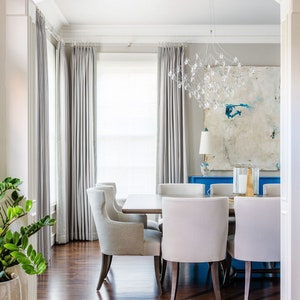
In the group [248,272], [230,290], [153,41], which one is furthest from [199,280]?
[153,41]

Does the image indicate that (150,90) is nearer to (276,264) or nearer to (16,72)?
(276,264)

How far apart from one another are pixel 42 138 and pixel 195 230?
2231 millimetres

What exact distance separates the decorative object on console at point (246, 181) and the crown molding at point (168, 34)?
8.54ft

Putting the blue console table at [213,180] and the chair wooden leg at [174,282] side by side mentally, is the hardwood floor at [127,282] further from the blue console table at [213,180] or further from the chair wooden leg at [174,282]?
the blue console table at [213,180]

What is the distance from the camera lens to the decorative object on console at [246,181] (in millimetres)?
4543

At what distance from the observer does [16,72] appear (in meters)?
3.08

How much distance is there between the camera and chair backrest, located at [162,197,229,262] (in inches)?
141

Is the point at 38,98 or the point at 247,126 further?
the point at 247,126

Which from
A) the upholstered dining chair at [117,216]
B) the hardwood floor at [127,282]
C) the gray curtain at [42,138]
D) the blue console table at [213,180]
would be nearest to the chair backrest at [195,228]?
the hardwood floor at [127,282]

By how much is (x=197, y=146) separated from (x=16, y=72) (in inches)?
153

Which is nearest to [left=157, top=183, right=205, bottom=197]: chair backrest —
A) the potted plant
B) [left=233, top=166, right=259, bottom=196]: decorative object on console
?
[left=233, top=166, right=259, bottom=196]: decorative object on console

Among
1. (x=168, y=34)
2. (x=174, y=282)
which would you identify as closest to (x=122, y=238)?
(x=174, y=282)

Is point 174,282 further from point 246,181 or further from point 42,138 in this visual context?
point 42,138

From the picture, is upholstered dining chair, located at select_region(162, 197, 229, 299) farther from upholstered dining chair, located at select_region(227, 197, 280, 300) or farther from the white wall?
the white wall
